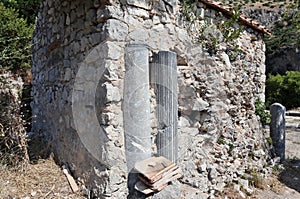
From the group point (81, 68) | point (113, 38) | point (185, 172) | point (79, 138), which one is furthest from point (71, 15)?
point (185, 172)

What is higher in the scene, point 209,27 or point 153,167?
point 209,27

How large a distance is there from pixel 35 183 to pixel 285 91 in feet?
56.7

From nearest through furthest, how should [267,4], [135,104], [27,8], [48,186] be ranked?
[135,104]
[48,186]
[27,8]
[267,4]

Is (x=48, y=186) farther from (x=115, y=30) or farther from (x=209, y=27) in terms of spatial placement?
(x=209, y=27)

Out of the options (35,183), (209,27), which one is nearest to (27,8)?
(209,27)

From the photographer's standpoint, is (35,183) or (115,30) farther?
(35,183)

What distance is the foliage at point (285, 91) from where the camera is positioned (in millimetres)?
16906

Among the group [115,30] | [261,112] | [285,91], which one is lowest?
[285,91]

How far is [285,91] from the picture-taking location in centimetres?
1730

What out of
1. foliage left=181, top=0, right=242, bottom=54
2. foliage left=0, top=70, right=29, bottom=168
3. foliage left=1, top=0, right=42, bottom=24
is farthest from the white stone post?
foliage left=1, top=0, right=42, bottom=24

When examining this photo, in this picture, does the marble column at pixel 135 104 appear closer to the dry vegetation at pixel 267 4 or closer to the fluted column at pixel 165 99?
the fluted column at pixel 165 99

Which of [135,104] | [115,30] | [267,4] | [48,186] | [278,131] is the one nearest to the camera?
[115,30]

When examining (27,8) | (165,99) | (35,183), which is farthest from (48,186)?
(27,8)

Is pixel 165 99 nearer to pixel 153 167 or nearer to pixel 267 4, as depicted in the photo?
pixel 153 167
